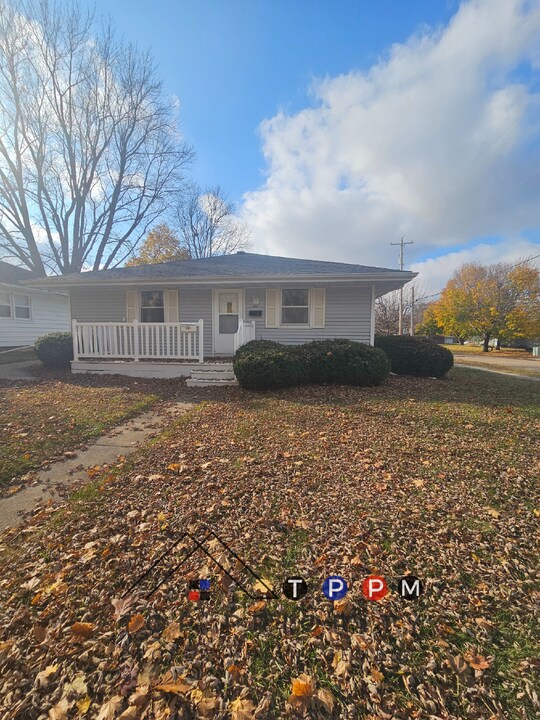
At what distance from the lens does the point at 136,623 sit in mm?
1650

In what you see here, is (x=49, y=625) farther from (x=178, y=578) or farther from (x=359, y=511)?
(x=359, y=511)

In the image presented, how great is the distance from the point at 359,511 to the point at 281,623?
120 cm

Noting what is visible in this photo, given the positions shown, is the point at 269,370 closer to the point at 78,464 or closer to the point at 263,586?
the point at 78,464

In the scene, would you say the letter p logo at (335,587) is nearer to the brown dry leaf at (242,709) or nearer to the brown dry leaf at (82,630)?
the brown dry leaf at (242,709)

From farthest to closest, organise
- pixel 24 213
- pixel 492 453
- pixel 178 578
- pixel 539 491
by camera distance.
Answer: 1. pixel 24 213
2. pixel 492 453
3. pixel 539 491
4. pixel 178 578

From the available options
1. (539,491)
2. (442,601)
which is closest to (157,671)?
(442,601)

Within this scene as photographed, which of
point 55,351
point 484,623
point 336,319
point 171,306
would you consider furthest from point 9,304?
point 484,623

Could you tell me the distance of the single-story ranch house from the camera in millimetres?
9289

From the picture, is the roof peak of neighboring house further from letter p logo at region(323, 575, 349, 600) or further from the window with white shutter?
letter p logo at region(323, 575, 349, 600)

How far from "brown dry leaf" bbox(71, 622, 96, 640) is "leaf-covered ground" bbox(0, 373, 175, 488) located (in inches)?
95.2

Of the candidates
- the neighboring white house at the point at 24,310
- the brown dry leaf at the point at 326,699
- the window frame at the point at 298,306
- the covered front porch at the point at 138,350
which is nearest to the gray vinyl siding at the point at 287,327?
the window frame at the point at 298,306

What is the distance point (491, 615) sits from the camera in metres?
1.71

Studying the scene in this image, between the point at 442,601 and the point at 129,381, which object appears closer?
the point at 442,601

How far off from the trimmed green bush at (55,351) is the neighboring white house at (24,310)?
14.7 feet
